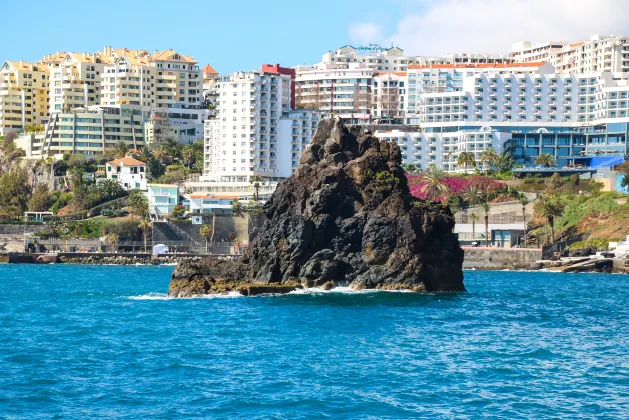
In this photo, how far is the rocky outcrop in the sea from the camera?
70.9 metres

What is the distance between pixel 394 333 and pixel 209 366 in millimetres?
11654

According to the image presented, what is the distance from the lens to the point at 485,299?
71188 mm

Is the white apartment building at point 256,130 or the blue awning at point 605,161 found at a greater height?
the white apartment building at point 256,130

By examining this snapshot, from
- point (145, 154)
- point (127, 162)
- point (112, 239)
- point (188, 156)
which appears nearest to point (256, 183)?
point (112, 239)

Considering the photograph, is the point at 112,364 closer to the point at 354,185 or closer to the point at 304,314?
the point at 304,314

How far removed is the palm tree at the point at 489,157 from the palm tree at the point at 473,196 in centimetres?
1573

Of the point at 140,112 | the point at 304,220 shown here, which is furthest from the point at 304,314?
the point at 140,112

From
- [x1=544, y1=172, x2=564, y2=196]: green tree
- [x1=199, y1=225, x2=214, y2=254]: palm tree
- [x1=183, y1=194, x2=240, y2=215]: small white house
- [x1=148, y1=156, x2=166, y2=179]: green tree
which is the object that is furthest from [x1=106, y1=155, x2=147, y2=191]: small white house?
[x1=544, y1=172, x2=564, y2=196]: green tree

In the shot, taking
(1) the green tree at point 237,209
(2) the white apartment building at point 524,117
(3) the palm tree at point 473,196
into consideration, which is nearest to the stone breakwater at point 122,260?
(1) the green tree at point 237,209

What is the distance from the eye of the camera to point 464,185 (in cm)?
15388

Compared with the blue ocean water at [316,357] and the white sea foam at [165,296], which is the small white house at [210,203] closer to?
the white sea foam at [165,296]

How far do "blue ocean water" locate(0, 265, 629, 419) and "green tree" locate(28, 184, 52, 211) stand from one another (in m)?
90.7

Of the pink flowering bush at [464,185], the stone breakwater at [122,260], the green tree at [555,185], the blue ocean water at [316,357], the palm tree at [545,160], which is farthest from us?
the palm tree at [545,160]

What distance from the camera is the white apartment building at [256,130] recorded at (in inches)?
6713
